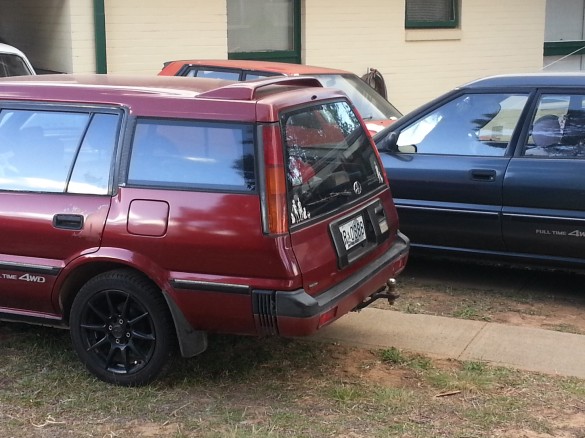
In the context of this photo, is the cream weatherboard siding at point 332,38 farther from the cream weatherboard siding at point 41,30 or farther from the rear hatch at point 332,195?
the rear hatch at point 332,195

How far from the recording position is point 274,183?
13.7ft

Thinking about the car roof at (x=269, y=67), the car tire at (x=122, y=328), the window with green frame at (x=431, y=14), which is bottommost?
the car tire at (x=122, y=328)

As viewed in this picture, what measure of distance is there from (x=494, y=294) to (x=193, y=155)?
9.84 ft

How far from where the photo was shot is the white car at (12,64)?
921 cm

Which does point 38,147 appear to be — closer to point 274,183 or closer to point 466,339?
point 274,183

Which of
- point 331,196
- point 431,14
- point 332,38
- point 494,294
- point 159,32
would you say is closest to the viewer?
point 331,196

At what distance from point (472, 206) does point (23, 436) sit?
354 cm

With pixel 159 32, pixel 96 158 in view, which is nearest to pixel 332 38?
pixel 159 32

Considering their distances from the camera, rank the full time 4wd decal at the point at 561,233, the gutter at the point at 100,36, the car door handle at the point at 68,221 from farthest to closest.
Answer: the gutter at the point at 100,36, the full time 4wd decal at the point at 561,233, the car door handle at the point at 68,221

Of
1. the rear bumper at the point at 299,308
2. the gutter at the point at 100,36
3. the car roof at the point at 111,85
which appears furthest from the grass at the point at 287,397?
the gutter at the point at 100,36

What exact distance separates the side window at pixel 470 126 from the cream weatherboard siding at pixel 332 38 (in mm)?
5687

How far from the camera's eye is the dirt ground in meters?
5.90

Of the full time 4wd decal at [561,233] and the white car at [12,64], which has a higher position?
the white car at [12,64]

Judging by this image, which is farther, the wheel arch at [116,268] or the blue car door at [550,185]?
the blue car door at [550,185]
